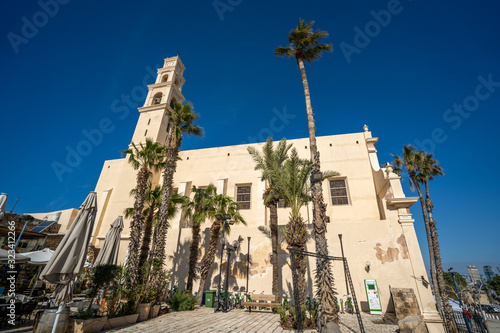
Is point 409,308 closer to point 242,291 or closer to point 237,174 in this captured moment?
point 242,291

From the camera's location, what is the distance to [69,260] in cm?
611

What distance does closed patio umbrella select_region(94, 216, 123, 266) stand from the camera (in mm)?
9000

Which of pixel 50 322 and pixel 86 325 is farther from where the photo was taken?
pixel 86 325

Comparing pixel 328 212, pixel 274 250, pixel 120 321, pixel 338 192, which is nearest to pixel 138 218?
pixel 120 321

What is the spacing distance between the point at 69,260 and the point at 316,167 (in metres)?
8.66

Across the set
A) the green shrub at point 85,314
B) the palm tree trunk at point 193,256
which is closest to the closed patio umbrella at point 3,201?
the green shrub at point 85,314

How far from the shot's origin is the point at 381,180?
1645 centimetres

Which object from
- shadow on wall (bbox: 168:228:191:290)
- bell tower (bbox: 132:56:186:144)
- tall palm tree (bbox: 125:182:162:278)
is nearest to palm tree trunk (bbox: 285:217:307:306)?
shadow on wall (bbox: 168:228:191:290)

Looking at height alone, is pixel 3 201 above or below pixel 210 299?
above

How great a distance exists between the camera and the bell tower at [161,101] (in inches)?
914

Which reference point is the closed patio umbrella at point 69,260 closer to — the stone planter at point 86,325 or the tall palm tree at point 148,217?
the stone planter at point 86,325

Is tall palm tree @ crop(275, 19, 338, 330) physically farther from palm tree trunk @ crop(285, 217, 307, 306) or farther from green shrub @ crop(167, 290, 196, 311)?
green shrub @ crop(167, 290, 196, 311)

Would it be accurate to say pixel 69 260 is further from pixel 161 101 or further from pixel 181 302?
pixel 161 101

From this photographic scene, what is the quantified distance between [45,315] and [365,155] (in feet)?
67.3
